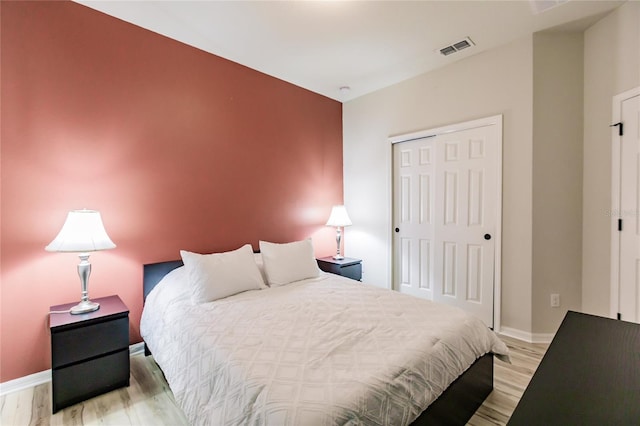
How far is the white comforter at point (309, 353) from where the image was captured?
1155 mm

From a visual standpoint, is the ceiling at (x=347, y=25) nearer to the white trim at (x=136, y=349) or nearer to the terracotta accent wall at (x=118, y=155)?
the terracotta accent wall at (x=118, y=155)

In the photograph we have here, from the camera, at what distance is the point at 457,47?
2.81 metres

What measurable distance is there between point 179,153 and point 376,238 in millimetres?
2524

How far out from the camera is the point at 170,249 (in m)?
2.64

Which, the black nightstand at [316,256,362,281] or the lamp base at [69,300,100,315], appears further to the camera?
the black nightstand at [316,256,362,281]

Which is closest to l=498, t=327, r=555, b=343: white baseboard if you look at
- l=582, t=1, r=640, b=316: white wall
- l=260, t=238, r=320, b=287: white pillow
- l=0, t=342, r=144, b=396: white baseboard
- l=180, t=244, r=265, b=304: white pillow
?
l=582, t=1, r=640, b=316: white wall

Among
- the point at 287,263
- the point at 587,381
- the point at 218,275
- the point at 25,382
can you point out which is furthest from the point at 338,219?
the point at 25,382

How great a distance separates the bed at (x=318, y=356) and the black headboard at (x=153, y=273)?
17 cm

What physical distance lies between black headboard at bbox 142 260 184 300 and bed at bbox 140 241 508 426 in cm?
17

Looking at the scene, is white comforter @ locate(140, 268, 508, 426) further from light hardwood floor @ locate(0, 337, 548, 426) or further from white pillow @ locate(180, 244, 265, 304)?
light hardwood floor @ locate(0, 337, 548, 426)

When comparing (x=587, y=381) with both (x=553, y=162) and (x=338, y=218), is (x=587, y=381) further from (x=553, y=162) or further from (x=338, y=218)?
(x=338, y=218)

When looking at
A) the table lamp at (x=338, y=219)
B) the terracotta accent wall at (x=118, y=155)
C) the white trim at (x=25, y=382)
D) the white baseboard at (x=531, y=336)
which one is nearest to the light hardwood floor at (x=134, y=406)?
the white trim at (x=25, y=382)

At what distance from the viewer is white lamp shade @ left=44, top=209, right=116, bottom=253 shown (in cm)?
187

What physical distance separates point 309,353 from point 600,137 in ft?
9.76
